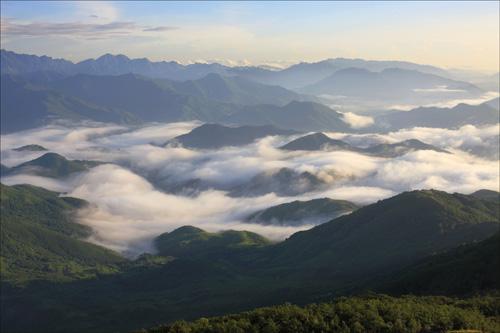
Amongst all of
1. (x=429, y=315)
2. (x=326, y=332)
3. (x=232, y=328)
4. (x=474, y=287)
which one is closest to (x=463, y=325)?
(x=429, y=315)

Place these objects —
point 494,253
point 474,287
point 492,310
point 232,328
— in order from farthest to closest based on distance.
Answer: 1. point 494,253
2. point 474,287
3. point 492,310
4. point 232,328

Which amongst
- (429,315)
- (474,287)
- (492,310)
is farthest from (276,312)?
(474,287)

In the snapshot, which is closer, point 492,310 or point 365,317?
point 365,317

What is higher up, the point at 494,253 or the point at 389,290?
the point at 494,253

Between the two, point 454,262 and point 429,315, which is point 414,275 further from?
point 429,315

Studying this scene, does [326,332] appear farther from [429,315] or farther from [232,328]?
[429,315]

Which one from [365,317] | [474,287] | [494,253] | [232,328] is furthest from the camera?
[494,253]
